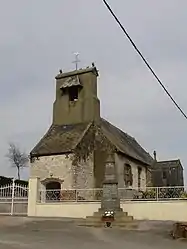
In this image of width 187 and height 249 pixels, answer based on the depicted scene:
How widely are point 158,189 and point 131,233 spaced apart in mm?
4838

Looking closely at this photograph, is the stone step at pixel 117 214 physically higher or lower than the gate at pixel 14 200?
lower

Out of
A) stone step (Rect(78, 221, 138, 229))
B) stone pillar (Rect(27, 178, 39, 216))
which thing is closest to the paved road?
stone step (Rect(78, 221, 138, 229))

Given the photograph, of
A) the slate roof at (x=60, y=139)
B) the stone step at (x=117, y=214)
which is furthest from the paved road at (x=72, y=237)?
the slate roof at (x=60, y=139)

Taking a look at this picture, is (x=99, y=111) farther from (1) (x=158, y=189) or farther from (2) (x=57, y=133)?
(1) (x=158, y=189)

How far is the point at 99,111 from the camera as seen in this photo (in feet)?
88.1

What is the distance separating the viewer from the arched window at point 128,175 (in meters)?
25.6

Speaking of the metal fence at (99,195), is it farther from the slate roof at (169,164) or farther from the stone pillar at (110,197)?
the slate roof at (169,164)

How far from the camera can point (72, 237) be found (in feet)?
37.4

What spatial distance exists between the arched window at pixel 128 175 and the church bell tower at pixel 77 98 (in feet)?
12.8

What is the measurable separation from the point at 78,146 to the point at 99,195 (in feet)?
16.4

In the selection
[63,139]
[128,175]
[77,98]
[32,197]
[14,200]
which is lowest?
[14,200]

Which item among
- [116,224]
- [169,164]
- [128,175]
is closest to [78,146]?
[128,175]

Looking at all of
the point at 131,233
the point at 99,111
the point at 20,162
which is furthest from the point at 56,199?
the point at 20,162

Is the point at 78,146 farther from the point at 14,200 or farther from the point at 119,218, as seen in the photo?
the point at 119,218
